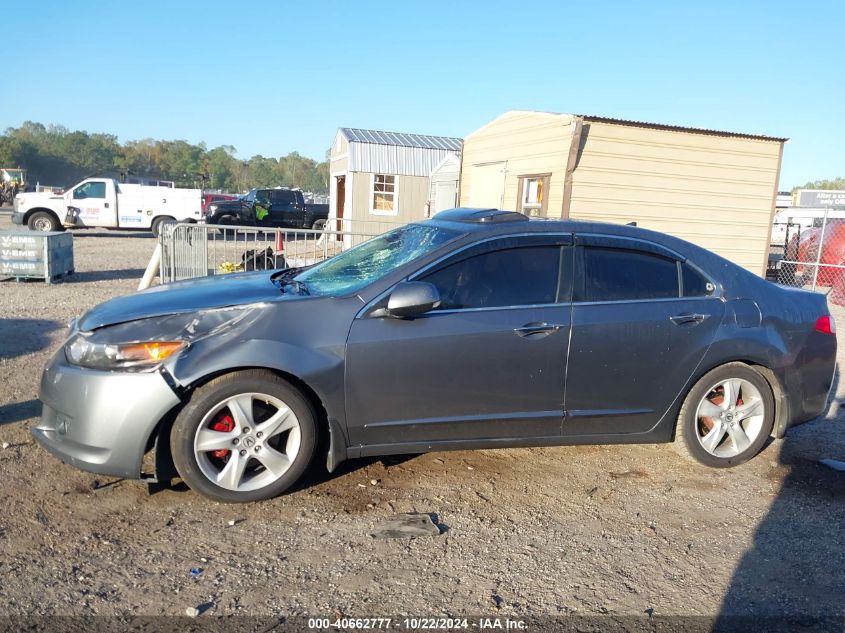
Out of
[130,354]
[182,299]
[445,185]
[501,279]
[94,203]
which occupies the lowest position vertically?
[130,354]

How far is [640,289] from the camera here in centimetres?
431

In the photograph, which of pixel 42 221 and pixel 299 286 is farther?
pixel 42 221

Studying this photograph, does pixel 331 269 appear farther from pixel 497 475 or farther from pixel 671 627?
pixel 671 627

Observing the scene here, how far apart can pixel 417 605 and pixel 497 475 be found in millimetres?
1514

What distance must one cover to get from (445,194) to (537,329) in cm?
1287

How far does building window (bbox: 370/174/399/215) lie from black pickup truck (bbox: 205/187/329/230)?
5.65 metres

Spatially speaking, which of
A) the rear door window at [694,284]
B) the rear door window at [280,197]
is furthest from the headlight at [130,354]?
the rear door window at [280,197]

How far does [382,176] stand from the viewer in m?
23.0

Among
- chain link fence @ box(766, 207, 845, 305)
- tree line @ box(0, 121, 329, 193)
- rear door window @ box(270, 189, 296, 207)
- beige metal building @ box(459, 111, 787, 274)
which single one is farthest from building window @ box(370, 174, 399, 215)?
tree line @ box(0, 121, 329, 193)

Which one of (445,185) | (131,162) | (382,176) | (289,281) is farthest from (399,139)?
(131,162)

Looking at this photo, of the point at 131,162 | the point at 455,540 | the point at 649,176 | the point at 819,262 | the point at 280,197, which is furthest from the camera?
the point at 131,162

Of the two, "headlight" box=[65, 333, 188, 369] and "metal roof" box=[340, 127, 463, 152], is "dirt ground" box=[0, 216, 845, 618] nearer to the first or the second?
"headlight" box=[65, 333, 188, 369]

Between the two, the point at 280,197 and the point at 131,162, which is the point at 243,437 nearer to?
the point at 280,197

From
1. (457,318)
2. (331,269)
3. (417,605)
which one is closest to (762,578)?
(417,605)
